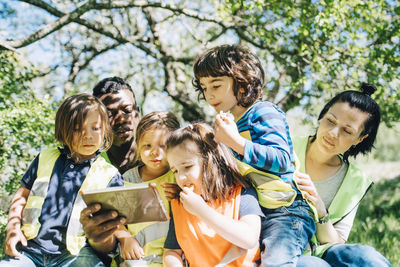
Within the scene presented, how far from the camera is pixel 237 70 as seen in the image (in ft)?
9.29

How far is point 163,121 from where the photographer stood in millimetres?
3145

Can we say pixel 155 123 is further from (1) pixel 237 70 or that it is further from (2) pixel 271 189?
(2) pixel 271 189

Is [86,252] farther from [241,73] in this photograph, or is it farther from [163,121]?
[241,73]

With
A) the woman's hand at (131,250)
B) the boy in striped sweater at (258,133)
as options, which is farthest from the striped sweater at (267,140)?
the woman's hand at (131,250)

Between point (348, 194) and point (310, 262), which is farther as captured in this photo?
point (348, 194)

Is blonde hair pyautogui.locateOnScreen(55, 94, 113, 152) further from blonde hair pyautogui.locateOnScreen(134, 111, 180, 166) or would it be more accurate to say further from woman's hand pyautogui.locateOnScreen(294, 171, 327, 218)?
woman's hand pyautogui.locateOnScreen(294, 171, 327, 218)

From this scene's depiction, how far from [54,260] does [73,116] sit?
104cm

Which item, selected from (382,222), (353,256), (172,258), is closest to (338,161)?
(353,256)

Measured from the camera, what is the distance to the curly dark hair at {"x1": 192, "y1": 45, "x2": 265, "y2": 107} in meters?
2.81

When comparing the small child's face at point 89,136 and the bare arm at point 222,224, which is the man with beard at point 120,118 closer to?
the small child's face at point 89,136

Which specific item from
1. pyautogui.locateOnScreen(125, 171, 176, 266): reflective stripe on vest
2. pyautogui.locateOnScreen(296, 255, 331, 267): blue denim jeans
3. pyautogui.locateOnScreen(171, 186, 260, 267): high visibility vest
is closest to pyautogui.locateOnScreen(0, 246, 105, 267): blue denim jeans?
pyautogui.locateOnScreen(125, 171, 176, 266): reflective stripe on vest

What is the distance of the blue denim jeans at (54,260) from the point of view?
264cm

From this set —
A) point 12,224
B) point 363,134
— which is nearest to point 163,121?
point 12,224

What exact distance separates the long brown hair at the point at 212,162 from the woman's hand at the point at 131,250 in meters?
0.64
